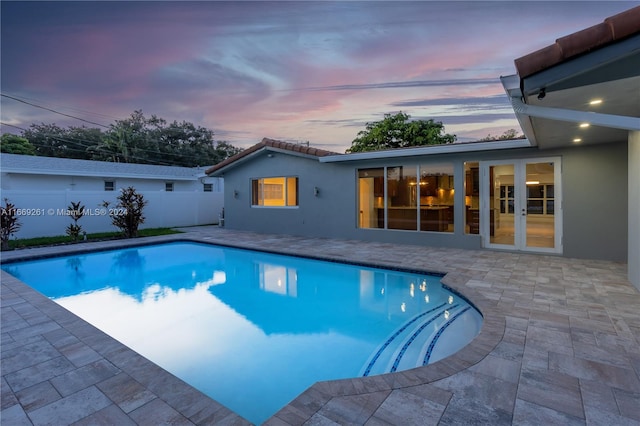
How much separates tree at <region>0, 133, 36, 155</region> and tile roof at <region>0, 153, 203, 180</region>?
445 inches

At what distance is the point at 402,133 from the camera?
27.0 m

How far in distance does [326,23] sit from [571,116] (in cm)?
1055

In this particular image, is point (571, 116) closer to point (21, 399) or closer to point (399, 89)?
point (21, 399)

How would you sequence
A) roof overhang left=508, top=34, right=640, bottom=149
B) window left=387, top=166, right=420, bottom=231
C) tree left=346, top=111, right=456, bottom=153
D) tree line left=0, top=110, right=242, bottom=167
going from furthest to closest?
tree line left=0, top=110, right=242, bottom=167
tree left=346, top=111, right=456, bottom=153
window left=387, top=166, right=420, bottom=231
roof overhang left=508, top=34, right=640, bottom=149

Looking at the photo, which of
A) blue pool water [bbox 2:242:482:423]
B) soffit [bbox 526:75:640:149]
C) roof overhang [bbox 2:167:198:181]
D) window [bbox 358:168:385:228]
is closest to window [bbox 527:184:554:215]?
soffit [bbox 526:75:640:149]

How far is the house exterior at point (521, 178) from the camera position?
325 centimetres

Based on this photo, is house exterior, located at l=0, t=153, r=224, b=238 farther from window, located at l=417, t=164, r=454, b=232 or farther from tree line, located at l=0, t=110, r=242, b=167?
tree line, located at l=0, t=110, r=242, b=167

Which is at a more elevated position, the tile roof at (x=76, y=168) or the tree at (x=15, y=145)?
the tree at (x=15, y=145)

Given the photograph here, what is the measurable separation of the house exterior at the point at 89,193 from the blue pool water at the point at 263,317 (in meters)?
4.05

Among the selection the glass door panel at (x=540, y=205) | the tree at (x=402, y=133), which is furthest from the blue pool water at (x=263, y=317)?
the tree at (x=402, y=133)

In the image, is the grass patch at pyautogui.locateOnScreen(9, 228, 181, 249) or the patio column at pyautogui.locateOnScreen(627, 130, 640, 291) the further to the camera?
the grass patch at pyautogui.locateOnScreen(9, 228, 181, 249)

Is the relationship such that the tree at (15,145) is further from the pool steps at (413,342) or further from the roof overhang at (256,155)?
the pool steps at (413,342)

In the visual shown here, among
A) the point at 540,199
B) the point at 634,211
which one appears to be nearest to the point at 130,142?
the point at 540,199

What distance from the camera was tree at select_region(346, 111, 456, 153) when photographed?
1039 inches
